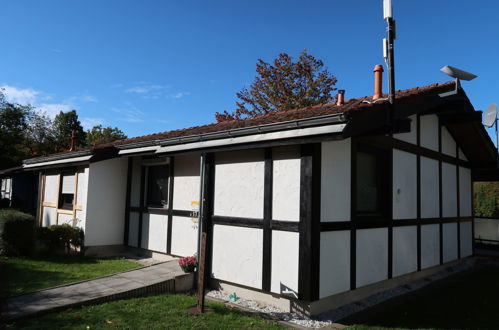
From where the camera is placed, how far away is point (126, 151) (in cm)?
909

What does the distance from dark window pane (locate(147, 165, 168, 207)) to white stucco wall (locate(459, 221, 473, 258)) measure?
8608 millimetres

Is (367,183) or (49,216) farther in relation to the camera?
(49,216)

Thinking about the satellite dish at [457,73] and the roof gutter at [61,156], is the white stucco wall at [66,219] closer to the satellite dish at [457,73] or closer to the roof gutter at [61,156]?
the roof gutter at [61,156]

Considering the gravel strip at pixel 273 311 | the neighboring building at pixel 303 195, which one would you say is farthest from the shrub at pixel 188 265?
the gravel strip at pixel 273 311

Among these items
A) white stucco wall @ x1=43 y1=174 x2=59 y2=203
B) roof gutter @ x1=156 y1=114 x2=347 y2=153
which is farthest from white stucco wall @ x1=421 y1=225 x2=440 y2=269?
white stucco wall @ x1=43 y1=174 x2=59 y2=203

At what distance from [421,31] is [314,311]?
34.6 feet

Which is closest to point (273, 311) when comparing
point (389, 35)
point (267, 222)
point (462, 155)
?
point (267, 222)

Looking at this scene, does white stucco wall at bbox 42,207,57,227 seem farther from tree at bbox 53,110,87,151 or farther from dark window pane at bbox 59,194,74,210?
tree at bbox 53,110,87,151

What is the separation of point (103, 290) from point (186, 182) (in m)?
3.08

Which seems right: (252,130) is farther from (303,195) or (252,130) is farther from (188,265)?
(188,265)

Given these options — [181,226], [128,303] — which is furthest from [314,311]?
[181,226]

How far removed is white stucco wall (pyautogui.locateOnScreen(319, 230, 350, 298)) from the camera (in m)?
5.28

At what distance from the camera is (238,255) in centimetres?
615

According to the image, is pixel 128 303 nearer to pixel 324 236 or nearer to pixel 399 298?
pixel 324 236
